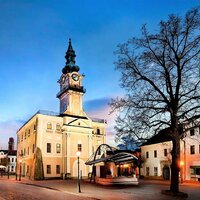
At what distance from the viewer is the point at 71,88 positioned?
53094 mm

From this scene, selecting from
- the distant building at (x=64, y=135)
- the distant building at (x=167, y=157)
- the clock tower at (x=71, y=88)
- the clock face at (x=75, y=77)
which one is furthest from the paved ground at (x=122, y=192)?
the clock face at (x=75, y=77)

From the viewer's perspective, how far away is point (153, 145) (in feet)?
155

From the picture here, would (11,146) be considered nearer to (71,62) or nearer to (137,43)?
(71,62)

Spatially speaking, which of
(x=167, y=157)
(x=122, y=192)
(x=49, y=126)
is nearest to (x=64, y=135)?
(x=49, y=126)

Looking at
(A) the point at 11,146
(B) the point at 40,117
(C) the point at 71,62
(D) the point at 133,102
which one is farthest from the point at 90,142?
(A) the point at 11,146

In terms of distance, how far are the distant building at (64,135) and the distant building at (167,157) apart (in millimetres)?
10265

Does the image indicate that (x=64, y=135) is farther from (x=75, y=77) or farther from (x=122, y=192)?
(x=122, y=192)

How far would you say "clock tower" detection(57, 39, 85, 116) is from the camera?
5288 cm

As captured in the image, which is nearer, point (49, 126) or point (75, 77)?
point (49, 126)

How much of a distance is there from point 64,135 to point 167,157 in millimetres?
18047

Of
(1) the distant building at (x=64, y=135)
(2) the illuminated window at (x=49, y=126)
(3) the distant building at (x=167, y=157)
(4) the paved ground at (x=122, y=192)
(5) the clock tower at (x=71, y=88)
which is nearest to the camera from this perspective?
(4) the paved ground at (x=122, y=192)

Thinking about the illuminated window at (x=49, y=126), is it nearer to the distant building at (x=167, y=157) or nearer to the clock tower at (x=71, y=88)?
the clock tower at (x=71, y=88)

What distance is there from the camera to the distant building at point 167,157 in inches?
1473

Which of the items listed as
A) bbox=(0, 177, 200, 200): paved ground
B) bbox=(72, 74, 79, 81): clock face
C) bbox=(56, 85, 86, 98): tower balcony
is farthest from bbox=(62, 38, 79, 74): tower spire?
bbox=(0, 177, 200, 200): paved ground
